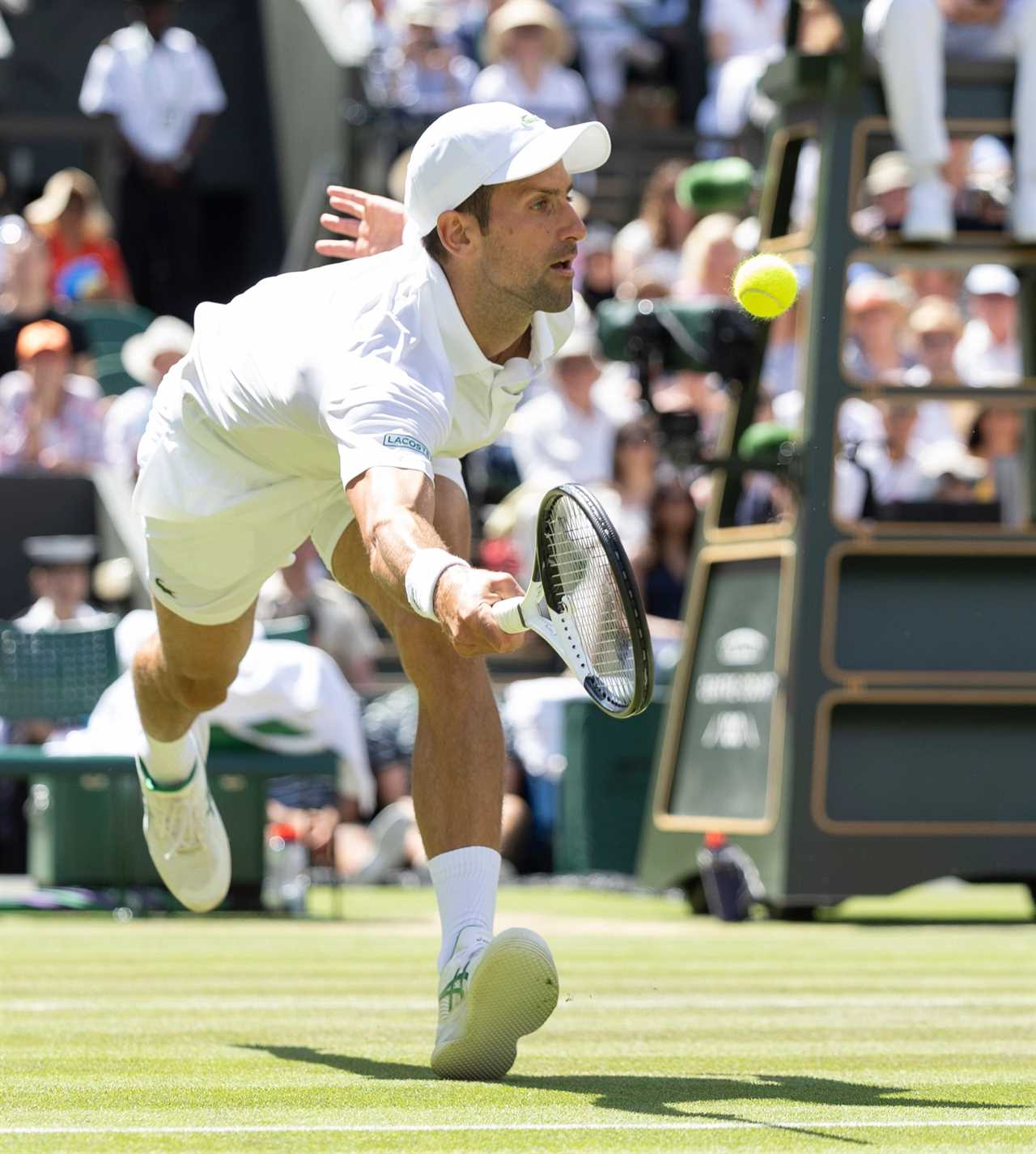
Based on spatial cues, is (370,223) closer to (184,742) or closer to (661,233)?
(184,742)

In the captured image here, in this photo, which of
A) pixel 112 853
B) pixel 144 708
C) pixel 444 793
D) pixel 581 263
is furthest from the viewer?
pixel 581 263

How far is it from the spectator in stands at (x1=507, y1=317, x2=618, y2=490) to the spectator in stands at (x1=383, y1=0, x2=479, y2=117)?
120 inches

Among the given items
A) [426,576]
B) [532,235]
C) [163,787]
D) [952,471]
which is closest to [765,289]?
[532,235]

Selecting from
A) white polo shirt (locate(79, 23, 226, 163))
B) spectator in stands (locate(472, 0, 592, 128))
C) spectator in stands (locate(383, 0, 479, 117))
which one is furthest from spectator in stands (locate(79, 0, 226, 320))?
spectator in stands (locate(472, 0, 592, 128))

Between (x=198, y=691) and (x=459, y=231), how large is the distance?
64.8 inches

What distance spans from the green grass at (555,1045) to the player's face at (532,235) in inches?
63.9

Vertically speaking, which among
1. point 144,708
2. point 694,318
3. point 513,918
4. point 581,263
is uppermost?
point 581,263

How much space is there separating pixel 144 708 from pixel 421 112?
1064 cm

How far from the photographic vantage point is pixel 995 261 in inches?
414

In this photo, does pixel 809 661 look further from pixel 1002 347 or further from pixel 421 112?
pixel 421 112

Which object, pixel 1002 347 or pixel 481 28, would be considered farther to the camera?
pixel 481 28

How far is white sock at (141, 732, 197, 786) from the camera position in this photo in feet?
22.2

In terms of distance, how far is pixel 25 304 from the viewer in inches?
580

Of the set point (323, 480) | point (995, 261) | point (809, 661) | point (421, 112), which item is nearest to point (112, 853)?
point (809, 661)
